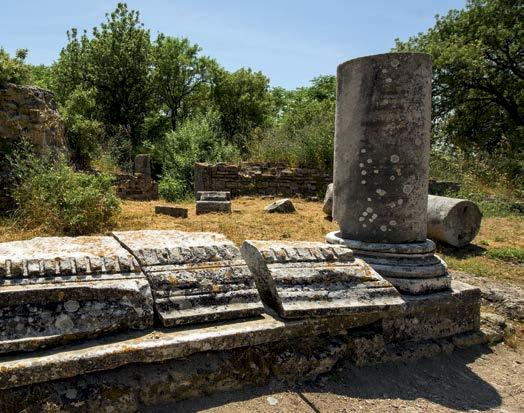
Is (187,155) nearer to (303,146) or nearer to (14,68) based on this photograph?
(303,146)

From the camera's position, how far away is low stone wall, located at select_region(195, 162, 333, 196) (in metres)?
12.5

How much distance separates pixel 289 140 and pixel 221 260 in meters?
11.8

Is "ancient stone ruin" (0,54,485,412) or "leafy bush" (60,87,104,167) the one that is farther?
"leafy bush" (60,87,104,167)

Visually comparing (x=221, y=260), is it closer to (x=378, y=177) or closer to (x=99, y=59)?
(x=378, y=177)

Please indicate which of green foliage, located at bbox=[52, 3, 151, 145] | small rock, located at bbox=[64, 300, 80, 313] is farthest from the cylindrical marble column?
green foliage, located at bbox=[52, 3, 151, 145]

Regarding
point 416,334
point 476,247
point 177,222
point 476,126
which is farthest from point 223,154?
point 416,334

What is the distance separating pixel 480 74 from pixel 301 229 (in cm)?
1189

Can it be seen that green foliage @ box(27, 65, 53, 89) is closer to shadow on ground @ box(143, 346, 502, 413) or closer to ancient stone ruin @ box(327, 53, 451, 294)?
ancient stone ruin @ box(327, 53, 451, 294)

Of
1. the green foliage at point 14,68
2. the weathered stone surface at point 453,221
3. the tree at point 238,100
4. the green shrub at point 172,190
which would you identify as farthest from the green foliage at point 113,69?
the weathered stone surface at point 453,221

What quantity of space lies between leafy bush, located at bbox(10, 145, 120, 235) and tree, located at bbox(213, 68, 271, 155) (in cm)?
2130

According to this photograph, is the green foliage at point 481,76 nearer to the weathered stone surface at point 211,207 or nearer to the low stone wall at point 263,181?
the low stone wall at point 263,181

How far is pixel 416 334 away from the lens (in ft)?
10.4

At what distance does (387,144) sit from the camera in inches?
138

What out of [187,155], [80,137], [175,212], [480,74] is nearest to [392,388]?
[175,212]
